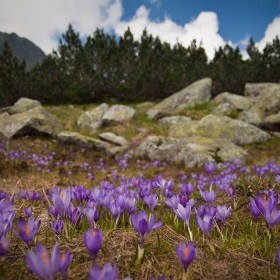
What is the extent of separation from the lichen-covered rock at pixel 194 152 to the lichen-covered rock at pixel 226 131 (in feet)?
5.58

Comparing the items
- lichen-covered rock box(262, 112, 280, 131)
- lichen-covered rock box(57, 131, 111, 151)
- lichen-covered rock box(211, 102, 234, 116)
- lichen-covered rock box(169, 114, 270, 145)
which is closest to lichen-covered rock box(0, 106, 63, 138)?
lichen-covered rock box(57, 131, 111, 151)

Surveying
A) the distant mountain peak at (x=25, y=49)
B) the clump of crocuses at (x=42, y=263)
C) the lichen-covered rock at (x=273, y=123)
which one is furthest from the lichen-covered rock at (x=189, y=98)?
the distant mountain peak at (x=25, y=49)

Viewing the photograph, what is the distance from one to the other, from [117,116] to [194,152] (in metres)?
6.35

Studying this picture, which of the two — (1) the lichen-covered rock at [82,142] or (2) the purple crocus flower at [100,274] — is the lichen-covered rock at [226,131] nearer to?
(1) the lichen-covered rock at [82,142]

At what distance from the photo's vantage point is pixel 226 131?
8.04 m

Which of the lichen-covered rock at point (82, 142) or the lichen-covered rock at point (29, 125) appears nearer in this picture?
the lichen-covered rock at point (82, 142)

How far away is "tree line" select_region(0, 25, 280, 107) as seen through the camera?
19.5 metres

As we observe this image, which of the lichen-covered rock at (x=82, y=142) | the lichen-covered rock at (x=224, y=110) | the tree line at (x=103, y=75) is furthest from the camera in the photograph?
the tree line at (x=103, y=75)

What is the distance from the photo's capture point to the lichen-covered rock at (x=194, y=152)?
564 centimetres

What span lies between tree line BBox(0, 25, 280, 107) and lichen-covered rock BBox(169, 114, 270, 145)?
12568 millimetres

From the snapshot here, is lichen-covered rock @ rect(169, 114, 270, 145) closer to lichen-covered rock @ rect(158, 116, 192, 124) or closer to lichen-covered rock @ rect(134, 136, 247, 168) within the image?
lichen-covered rock @ rect(134, 136, 247, 168)

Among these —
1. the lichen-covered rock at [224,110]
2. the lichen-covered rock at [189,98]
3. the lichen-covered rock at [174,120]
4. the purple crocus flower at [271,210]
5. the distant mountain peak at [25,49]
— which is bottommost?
the purple crocus flower at [271,210]

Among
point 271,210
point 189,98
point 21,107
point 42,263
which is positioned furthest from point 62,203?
point 189,98

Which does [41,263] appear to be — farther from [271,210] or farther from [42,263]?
[271,210]
